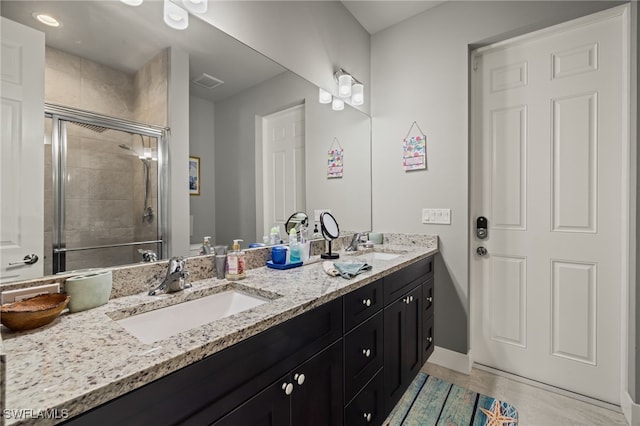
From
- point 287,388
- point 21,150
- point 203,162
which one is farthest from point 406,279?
point 21,150

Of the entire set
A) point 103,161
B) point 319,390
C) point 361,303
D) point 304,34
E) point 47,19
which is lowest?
point 319,390

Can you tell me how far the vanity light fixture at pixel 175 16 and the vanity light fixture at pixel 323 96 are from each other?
985mm

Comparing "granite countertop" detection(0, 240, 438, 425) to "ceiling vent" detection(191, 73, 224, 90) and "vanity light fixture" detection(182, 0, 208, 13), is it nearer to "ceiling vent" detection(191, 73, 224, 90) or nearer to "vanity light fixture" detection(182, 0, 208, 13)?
"ceiling vent" detection(191, 73, 224, 90)

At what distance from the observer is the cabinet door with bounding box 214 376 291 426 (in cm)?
73

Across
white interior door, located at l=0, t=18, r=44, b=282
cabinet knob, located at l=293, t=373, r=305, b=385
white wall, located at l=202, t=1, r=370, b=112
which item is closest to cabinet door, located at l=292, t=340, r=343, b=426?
cabinet knob, located at l=293, t=373, r=305, b=385

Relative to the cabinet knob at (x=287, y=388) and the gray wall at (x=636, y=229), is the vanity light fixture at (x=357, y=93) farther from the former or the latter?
the cabinet knob at (x=287, y=388)

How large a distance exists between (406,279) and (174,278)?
125 centimetres

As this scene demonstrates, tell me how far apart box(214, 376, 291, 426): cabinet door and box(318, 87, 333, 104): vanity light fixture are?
69.7 inches

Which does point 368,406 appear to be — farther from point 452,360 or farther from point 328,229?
point 452,360

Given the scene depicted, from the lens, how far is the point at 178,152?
3.97 ft

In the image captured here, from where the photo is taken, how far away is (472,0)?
6.73 feet

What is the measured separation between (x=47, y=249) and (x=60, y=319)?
233mm

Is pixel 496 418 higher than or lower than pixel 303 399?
lower

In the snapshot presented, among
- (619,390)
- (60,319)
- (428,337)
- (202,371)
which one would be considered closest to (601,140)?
(619,390)
